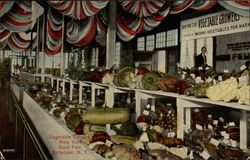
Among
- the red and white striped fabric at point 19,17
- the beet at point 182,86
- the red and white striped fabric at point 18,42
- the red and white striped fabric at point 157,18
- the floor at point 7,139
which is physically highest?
the red and white striped fabric at point 157,18

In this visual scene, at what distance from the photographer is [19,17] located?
79.3 inches

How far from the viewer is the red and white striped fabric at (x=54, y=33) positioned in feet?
10.1

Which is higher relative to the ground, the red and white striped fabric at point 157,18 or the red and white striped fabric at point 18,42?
the red and white striped fabric at point 157,18

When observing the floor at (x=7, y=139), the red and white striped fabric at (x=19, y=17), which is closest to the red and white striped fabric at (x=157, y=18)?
the red and white striped fabric at (x=19, y=17)

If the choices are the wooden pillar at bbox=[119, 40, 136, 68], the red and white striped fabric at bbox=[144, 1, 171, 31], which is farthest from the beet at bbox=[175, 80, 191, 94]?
the wooden pillar at bbox=[119, 40, 136, 68]

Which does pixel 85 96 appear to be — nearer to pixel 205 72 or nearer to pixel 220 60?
pixel 220 60

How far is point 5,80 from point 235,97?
1743 millimetres

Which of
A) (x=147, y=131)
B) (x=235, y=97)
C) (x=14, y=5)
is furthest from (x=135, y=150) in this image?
(x=14, y=5)

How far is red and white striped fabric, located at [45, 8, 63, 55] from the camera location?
3.08 meters

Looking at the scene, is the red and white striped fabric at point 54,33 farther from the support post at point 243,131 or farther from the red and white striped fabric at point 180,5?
the support post at point 243,131

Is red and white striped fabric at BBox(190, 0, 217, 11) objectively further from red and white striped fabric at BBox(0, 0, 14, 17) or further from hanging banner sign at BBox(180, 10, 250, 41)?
red and white striped fabric at BBox(0, 0, 14, 17)

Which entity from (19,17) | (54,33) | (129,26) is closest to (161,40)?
(129,26)

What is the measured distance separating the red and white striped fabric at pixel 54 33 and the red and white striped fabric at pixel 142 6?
1.21 metres

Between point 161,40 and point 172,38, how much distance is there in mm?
314
